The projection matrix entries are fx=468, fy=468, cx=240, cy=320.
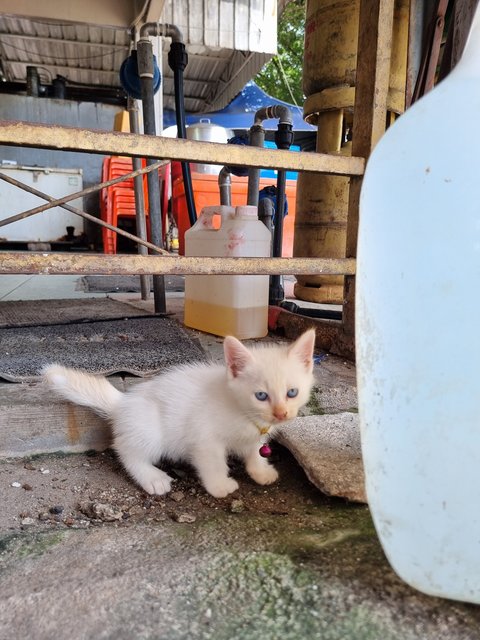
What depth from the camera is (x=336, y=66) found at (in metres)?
2.17

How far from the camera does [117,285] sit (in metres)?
3.29

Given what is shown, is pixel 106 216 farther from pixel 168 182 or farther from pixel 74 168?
pixel 74 168

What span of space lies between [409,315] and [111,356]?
40.8 inches

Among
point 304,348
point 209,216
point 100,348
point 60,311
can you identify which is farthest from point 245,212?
point 60,311

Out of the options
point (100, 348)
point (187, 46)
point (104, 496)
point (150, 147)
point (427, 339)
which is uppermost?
point (187, 46)

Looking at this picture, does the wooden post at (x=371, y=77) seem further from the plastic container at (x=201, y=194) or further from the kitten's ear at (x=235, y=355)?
the plastic container at (x=201, y=194)

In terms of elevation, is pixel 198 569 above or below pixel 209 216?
below

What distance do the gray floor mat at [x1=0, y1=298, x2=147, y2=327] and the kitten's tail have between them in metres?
0.86

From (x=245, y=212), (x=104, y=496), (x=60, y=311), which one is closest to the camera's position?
(x=104, y=496)

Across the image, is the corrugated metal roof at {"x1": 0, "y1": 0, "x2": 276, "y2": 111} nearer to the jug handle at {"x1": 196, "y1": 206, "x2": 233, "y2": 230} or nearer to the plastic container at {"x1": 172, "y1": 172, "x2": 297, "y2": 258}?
the plastic container at {"x1": 172, "y1": 172, "x2": 297, "y2": 258}

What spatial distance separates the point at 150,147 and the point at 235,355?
50 centimetres

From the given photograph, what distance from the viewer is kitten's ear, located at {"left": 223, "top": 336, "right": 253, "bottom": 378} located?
0.96 m

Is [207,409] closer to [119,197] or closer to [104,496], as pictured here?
[104,496]

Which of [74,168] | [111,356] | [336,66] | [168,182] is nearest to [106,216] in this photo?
[168,182]
